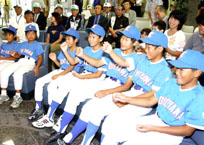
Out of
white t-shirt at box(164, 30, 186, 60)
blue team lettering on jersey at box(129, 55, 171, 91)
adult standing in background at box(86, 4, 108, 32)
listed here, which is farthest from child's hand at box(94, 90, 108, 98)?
adult standing in background at box(86, 4, 108, 32)

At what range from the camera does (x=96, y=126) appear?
6.00 ft

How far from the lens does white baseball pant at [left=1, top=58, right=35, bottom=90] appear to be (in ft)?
9.20

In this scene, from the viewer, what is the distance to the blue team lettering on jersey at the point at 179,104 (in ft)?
4.43

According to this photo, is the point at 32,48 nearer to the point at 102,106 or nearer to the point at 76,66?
the point at 76,66

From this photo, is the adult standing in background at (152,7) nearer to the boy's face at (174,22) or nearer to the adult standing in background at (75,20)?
the adult standing in background at (75,20)

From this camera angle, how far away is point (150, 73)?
1.83 m

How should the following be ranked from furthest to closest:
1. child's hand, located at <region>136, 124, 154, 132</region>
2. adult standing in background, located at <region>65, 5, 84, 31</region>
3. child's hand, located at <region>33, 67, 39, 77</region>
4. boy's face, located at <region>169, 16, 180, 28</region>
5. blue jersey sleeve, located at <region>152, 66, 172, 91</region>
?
adult standing in background, located at <region>65, 5, 84, 31</region>, child's hand, located at <region>33, 67, 39, 77</region>, boy's face, located at <region>169, 16, 180, 28</region>, blue jersey sleeve, located at <region>152, 66, 172, 91</region>, child's hand, located at <region>136, 124, 154, 132</region>

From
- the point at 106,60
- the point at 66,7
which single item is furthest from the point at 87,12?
the point at 106,60

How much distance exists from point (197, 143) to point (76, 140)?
46.0 inches

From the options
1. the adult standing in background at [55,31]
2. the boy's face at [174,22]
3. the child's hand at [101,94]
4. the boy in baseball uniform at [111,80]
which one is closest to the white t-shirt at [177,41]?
the boy's face at [174,22]

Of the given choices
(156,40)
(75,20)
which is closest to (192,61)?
(156,40)

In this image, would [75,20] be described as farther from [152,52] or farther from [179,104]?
[179,104]

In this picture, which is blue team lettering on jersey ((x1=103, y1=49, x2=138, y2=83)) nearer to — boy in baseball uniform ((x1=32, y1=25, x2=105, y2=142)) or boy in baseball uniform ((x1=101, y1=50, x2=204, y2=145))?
boy in baseball uniform ((x1=32, y1=25, x2=105, y2=142))

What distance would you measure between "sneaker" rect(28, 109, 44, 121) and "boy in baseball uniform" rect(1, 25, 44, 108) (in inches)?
17.1
